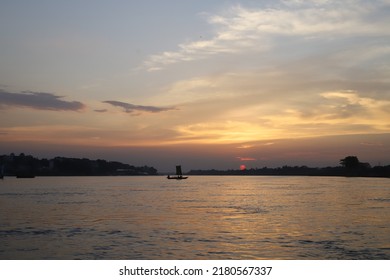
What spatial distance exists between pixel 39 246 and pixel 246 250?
14.9 meters

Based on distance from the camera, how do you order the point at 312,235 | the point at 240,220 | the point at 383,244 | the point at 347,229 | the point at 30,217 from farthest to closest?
the point at 30,217 → the point at 240,220 → the point at 347,229 → the point at 312,235 → the point at 383,244

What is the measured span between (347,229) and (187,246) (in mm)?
17356

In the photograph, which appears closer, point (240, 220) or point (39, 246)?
point (39, 246)

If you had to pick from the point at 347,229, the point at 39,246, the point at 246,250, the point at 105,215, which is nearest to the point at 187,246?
the point at 246,250

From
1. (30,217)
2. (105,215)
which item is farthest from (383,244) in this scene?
(30,217)

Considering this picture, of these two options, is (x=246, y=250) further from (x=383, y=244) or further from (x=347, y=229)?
(x=347, y=229)

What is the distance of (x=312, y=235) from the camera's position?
39594 mm

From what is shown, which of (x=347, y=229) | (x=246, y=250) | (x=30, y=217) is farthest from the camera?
(x=30, y=217)

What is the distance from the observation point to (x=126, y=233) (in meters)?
41.2

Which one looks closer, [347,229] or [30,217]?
[347,229]

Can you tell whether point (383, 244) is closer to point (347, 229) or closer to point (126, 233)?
→ point (347, 229)
